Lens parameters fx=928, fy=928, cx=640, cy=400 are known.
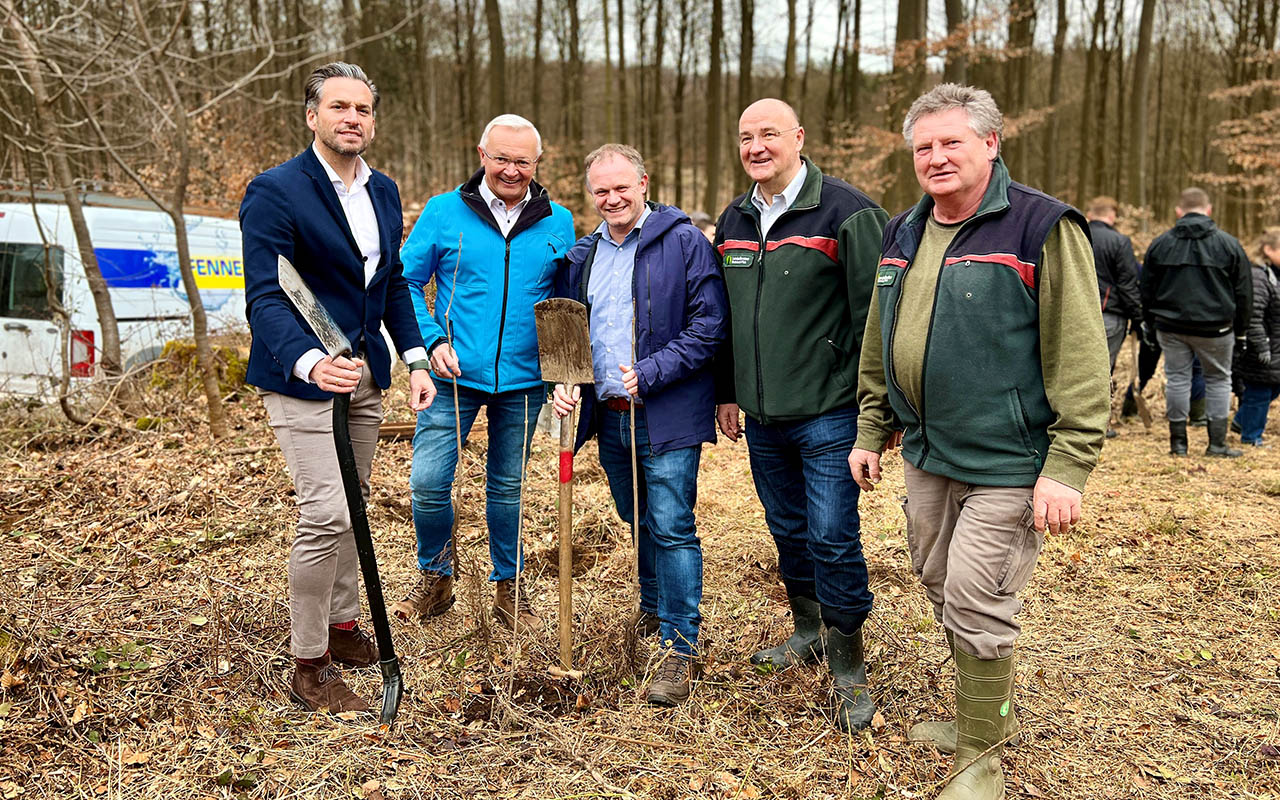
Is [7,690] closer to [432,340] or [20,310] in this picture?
[432,340]

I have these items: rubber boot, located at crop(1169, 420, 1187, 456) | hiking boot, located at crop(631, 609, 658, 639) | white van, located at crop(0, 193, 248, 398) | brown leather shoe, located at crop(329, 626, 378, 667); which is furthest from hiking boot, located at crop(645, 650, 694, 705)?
rubber boot, located at crop(1169, 420, 1187, 456)

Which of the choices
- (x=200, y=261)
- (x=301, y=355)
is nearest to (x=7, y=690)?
(x=301, y=355)

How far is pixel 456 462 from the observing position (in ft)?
12.9

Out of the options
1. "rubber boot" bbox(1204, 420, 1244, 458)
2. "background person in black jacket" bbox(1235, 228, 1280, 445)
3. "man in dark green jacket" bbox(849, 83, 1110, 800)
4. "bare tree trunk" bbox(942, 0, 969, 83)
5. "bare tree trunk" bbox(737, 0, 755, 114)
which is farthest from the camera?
"bare tree trunk" bbox(737, 0, 755, 114)

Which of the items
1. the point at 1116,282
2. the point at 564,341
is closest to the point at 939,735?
the point at 564,341

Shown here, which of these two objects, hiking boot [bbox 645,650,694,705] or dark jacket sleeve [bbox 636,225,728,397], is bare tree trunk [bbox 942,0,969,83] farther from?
hiking boot [bbox 645,650,694,705]

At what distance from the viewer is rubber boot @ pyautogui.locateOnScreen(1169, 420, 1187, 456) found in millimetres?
7684

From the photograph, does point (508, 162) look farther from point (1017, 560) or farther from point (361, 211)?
point (1017, 560)

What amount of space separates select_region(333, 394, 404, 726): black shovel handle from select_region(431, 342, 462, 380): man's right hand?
1.59 feet

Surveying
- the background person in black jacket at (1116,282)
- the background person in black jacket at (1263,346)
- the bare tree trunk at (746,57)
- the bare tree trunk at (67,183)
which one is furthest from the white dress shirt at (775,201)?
the bare tree trunk at (746,57)

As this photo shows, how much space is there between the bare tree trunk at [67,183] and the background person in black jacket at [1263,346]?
9.21 metres

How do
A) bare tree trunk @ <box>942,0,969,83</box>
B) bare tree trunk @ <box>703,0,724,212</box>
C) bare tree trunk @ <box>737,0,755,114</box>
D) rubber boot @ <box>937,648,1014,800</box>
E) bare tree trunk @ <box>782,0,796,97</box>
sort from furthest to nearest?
bare tree trunk @ <box>782,0,796,97</box>, bare tree trunk @ <box>703,0,724,212</box>, bare tree trunk @ <box>737,0,755,114</box>, bare tree trunk @ <box>942,0,969,83</box>, rubber boot @ <box>937,648,1014,800</box>

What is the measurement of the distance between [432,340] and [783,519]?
1.58m

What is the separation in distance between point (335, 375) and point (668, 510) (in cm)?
130
